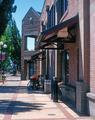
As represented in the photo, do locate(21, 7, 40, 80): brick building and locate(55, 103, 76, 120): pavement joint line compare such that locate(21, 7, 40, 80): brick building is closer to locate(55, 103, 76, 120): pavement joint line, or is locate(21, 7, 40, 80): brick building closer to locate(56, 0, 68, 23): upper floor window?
locate(56, 0, 68, 23): upper floor window

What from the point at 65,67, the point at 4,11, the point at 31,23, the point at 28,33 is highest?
the point at 31,23

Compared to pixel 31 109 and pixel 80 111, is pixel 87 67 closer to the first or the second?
pixel 80 111

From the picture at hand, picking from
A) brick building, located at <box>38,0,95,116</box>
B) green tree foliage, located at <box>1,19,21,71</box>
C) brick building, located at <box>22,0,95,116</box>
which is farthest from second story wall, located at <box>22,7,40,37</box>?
brick building, located at <box>38,0,95,116</box>

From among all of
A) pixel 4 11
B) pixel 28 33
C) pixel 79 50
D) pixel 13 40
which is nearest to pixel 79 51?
pixel 79 50

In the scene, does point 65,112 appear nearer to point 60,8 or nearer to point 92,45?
point 92,45

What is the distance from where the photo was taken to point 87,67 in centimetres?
1675

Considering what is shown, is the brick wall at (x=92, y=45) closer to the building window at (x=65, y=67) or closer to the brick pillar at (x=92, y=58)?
the brick pillar at (x=92, y=58)

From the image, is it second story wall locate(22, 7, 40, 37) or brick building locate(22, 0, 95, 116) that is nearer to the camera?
brick building locate(22, 0, 95, 116)

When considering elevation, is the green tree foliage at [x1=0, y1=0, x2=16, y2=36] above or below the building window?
above

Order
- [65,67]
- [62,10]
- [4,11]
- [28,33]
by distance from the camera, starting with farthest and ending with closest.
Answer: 1. [28,33]
2. [4,11]
3. [62,10]
4. [65,67]

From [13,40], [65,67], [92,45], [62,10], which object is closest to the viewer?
[92,45]

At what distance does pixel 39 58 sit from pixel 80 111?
23268 millimetres

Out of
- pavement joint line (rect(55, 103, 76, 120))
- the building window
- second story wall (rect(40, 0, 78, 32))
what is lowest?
pavement joint line (rect(55, 103, 76, 120))

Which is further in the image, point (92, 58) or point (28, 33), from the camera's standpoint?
point (28, 33)
